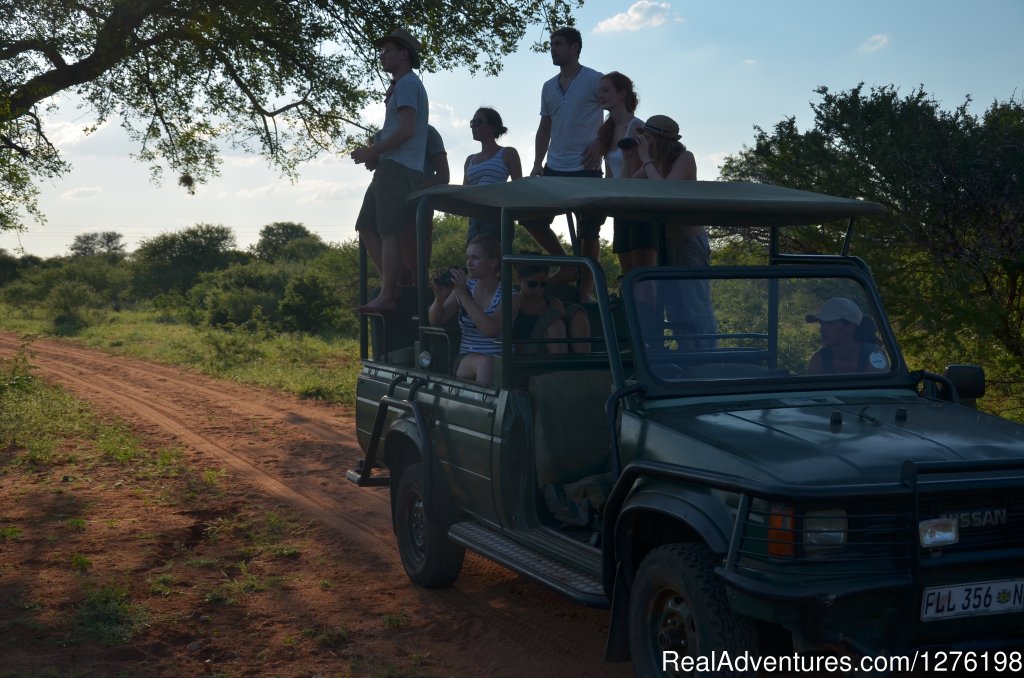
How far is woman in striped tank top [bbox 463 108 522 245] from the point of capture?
279 inches

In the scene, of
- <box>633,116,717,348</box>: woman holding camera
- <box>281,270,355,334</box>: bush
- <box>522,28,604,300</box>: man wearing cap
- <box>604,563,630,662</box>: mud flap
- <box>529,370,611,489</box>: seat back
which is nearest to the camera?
<box>604,563,630,662</box>: mud flap

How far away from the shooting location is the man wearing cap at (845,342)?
13.8 ft

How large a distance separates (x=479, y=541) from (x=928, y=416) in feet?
6.67

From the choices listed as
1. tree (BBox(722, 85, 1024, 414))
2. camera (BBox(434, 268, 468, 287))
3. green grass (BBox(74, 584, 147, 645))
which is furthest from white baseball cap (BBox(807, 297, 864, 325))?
tree (BBox(722, 85, 1024, 414))

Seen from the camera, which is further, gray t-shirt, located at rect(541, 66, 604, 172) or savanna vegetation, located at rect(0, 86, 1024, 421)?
savanna vegetation, located at rect(0, 86, 1024, 421)

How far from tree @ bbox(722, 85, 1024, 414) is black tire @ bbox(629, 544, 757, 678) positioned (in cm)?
629

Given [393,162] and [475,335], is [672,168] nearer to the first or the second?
[475,335]

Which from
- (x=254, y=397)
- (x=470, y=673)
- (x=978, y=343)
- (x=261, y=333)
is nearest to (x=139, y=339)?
(x=261, y=333)

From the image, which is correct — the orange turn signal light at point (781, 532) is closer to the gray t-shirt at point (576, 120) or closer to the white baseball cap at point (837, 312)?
the white baseball cap at point (837, 312)

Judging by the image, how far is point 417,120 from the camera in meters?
6.59

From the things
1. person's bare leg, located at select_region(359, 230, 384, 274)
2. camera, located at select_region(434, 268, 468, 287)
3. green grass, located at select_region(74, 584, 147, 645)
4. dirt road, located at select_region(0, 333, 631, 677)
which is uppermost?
person's bare leg, located at select_region(359, 230, 384, 274)

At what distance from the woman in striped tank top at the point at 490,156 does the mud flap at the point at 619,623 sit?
3877 mm

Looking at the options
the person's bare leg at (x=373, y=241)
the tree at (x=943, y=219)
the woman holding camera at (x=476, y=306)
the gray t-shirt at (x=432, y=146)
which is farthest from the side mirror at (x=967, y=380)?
the tree at (x=943, y=219)

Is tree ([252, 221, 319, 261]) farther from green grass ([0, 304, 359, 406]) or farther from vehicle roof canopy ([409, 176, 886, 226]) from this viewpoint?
vehicle roof canopy ([409, 176, 886, 226])
